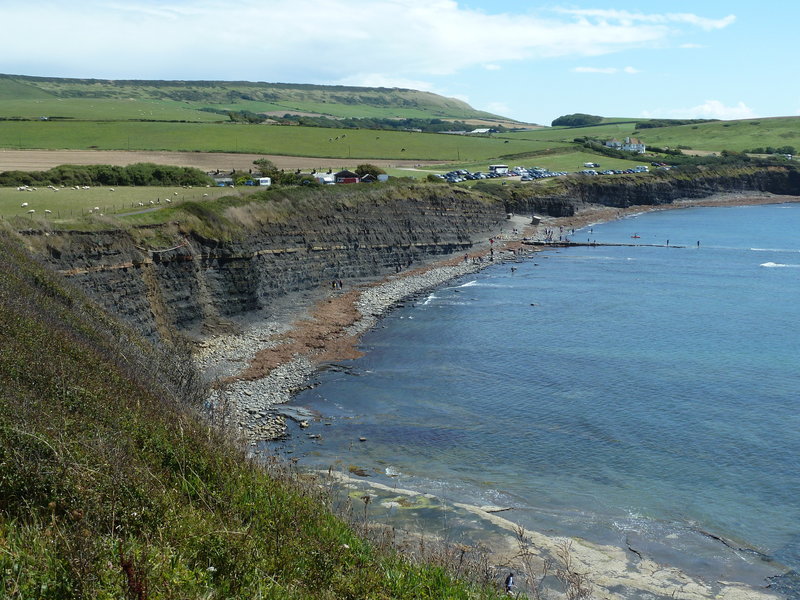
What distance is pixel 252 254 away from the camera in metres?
64.2

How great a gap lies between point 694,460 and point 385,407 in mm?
16402

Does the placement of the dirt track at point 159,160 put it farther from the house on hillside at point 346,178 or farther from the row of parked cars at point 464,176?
the house on hillside at point 346,178

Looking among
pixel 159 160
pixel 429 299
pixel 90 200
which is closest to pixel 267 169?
pixel 159 160

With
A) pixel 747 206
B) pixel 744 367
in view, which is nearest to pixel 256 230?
pixel 744 367

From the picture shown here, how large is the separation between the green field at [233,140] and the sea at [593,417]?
77560 mm

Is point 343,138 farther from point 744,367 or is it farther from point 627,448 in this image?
point 627,448

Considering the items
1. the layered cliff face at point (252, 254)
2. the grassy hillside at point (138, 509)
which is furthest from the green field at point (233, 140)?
the grassy hillside at point (138, 509)

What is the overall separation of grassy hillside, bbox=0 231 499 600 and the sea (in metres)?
9.96

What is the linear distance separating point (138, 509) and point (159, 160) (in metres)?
103

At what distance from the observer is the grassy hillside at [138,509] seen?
1291 centimetres

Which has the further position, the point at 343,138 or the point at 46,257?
the point at 343,138

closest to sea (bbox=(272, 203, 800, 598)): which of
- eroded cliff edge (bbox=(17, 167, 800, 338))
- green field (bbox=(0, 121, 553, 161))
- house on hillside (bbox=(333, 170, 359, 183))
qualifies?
eroded cliff edge (bbox=(17, 167, 800, 338))

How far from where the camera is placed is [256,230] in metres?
Result: 68.1

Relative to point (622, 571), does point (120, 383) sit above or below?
above
